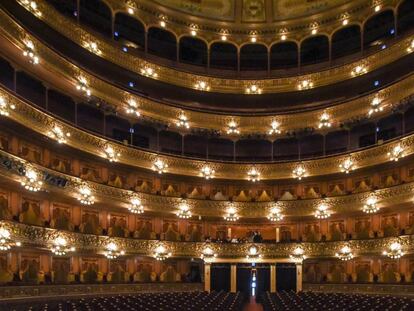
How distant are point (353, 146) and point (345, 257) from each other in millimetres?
9088

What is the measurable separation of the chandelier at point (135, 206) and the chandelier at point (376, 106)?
16607mm

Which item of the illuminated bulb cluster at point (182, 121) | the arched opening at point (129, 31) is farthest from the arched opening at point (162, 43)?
the illuminated bulb cluster at point (182, 121)

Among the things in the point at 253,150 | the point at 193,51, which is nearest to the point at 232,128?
the point at 253,150

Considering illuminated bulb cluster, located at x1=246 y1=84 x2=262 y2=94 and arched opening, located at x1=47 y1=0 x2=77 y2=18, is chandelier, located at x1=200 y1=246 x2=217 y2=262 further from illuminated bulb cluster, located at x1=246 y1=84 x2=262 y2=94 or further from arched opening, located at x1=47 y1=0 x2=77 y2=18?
arched opening, located at x1=47 y1=0 x2=77 y2=18

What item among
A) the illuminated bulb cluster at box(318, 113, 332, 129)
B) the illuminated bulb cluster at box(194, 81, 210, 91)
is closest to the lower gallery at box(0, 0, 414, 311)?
the illuminated bulb cluster at box(194, 81, 210, 91)

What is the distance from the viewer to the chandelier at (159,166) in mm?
31170

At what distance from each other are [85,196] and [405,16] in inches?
1016

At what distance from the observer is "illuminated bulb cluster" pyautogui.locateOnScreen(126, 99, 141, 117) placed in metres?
31.1

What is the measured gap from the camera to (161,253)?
30.0m

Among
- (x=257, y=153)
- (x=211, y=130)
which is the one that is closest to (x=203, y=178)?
(x=211, y=130)

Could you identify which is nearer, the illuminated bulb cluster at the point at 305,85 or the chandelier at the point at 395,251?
the chandelier at the point at 395,251

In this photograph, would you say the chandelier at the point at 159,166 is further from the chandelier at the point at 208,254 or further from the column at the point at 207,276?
the column at the point at 207,276

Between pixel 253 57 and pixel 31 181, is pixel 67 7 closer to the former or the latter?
pixel 31 181

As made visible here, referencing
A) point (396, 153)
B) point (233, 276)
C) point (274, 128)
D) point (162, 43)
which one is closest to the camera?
point (396, 153)
